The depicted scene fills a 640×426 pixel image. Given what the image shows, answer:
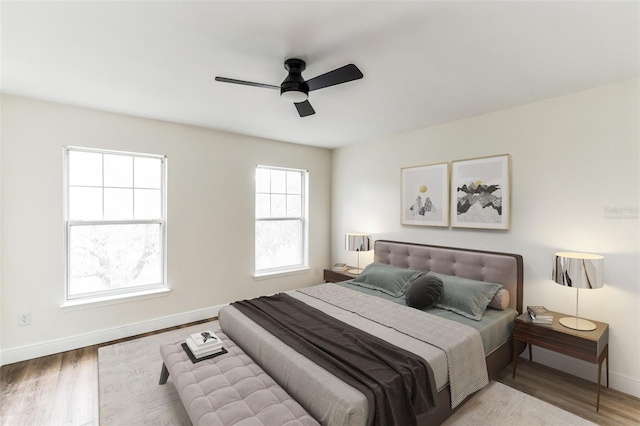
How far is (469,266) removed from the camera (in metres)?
3.33

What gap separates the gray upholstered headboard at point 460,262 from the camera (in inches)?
119

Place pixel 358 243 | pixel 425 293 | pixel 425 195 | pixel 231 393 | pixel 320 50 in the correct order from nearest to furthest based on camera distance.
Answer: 1. pixel 231 393
2. pixel 320 50
3. pixel 425 293
4. pixel 425 195
5. pixel 358 243

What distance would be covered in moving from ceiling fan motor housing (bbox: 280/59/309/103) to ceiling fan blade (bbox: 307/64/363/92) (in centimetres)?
6

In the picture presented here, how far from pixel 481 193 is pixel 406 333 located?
193cm

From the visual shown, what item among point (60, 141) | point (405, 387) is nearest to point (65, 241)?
point (60, 141)

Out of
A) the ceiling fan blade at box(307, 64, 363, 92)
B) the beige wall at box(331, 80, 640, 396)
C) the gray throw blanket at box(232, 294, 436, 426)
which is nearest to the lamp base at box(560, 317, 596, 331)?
the beige wall at box(331, 80, 640, 396)

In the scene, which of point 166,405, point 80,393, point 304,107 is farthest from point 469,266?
point 80,393

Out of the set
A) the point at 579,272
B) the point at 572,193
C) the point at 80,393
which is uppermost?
the point at 572,193

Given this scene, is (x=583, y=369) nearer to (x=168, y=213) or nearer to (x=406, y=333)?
(x=406, y=333)

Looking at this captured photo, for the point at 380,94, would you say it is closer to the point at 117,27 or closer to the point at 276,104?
the point at 276,104

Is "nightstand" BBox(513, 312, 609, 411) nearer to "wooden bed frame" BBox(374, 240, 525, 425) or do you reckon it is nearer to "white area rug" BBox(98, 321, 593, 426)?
"wooden bed frame" BBox(374, 240, 525, 425)

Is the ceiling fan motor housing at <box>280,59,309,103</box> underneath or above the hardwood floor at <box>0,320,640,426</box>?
above

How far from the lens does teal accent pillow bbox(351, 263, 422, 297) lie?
343 cm

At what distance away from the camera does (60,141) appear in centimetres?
312
